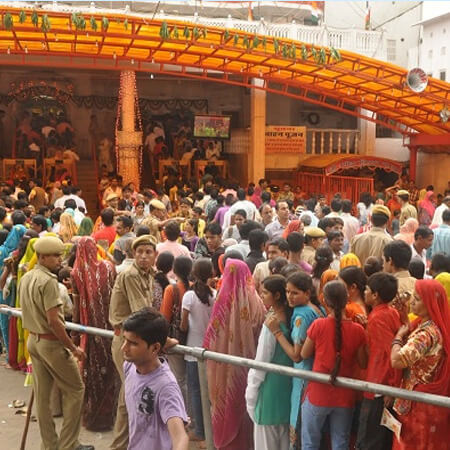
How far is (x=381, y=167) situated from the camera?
1786 centimetres

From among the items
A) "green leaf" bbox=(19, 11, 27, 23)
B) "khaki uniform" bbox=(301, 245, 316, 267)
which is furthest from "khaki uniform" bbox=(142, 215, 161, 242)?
"green leaf" bbox=(19, 11, 27, 23)

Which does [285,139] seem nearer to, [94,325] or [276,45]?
[276,45]

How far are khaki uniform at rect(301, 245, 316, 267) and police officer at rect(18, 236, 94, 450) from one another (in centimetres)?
245

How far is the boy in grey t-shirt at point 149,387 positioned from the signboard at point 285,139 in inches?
642

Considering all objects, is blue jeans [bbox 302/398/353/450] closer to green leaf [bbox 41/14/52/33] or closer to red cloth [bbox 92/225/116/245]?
red cloth [bbox 92/225/116/245]

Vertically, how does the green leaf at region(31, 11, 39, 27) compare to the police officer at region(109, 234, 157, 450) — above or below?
above

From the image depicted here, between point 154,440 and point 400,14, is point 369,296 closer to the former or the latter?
point 154,440

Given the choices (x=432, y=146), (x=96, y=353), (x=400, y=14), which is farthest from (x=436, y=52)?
(x=96, y=353)

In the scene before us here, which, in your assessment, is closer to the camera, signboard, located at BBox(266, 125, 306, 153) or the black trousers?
the black trousers

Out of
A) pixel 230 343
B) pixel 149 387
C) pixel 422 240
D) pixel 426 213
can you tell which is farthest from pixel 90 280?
pixel 426 213

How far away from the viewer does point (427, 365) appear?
343cm

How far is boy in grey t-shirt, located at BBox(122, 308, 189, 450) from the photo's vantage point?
2934 mm

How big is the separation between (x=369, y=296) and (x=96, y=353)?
2.53 metres

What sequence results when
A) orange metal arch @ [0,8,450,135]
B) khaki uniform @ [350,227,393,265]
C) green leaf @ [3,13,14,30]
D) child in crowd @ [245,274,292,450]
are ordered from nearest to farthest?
child in crowd @ [245,274,292,450], khaki uniform @ [350,227,393,265], green leaf @ [3,13,14,30], orange metal arch @ [0,8,450,135]
